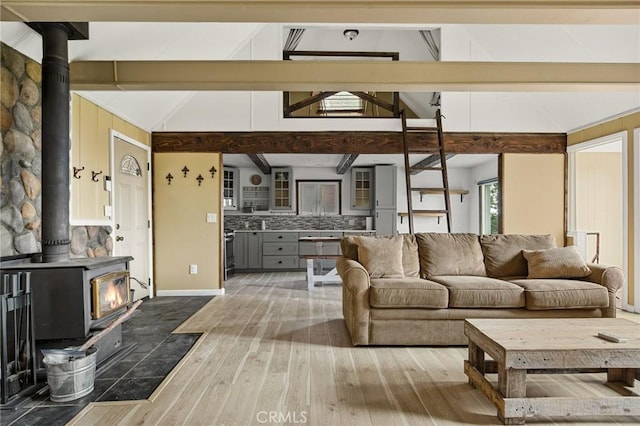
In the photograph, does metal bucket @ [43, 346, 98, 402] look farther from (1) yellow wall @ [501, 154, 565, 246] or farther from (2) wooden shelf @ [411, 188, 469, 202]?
(2) wooden shelf @ [411, 188, 469, 202]

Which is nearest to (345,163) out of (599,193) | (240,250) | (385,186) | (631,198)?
(385,186)

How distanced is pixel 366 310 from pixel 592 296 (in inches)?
75.3

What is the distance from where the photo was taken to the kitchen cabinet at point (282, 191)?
8.30 m

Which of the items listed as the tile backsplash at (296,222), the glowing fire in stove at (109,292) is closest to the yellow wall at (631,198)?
the tile backsplash at (296,222)

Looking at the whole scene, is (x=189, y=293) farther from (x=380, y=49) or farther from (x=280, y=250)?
(x=380, y=49)

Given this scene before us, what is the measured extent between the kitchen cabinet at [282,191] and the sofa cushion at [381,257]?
15.8 ft

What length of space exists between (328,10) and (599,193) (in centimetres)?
599

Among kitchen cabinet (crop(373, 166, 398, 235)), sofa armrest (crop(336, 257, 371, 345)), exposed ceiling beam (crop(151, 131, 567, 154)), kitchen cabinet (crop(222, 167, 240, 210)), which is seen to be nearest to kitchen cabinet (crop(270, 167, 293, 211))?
kitchen cabinet (crop(222, 167, 240, 210))

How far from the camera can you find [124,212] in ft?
14.6

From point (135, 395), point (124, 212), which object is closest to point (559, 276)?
point (135, 395)

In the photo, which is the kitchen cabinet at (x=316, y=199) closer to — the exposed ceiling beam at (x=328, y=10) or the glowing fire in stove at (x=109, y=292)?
the glowing fire in stove at (x=109, y=292)

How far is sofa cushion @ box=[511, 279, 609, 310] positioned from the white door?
3953 millimetres

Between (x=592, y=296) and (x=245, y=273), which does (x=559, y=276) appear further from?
(x=245, y=273)

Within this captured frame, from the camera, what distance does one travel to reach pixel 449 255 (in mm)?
3713
